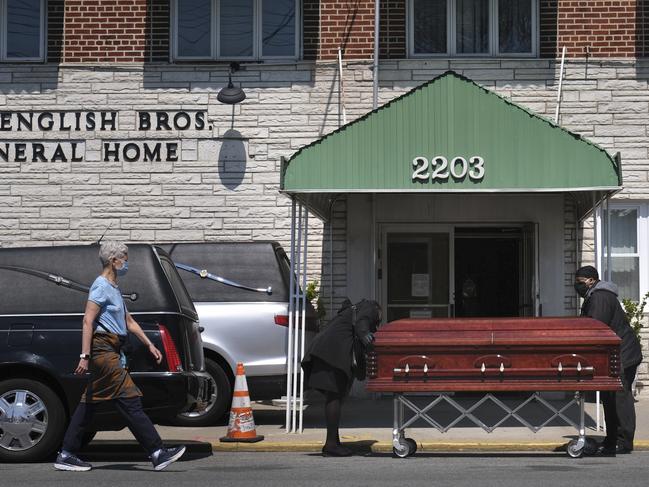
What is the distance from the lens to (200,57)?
16.2m

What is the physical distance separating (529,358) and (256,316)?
3.61m

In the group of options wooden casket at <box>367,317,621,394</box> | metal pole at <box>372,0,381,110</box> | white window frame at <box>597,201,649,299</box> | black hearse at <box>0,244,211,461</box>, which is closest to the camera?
black hearse at <box>0,244,211,461</box>

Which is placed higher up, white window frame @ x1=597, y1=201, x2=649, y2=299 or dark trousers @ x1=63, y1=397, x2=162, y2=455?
white window frame @ x1=597, y1=201, x2=649, y2=299

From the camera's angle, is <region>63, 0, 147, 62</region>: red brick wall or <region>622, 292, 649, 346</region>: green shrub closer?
<region>622, 292, 649, 346</region>: green shrub

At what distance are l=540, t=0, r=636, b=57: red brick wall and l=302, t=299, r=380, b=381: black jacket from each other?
262 inches

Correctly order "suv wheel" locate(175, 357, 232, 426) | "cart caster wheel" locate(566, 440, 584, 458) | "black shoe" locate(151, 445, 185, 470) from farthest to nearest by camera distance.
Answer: "suv wheel" locate(175, 357, 232, 426) → "cart caster wheel" locate(566, 440, 584, 458) → "black shoe" locate(151, 445, 185, 470)

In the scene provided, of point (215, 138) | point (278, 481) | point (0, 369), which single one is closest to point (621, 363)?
point (278, 481)

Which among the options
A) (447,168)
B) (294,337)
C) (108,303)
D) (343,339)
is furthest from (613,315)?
(108,303)

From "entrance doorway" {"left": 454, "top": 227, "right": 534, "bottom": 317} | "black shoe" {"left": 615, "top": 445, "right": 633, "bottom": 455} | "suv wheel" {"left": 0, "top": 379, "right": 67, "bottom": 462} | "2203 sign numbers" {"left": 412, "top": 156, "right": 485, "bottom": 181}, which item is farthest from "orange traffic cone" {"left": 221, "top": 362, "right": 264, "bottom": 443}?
"entrance doorway" {"left": 454, "top": 227, "right": 534, "bottom": 317}

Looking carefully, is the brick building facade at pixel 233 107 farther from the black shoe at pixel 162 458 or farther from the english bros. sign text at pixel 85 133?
the black shoe at pixel 162 458

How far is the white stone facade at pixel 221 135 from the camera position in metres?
15.8

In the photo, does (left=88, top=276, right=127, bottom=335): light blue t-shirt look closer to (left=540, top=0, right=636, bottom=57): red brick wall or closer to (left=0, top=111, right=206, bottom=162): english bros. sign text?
(left=0, top=111, right=206, bottom=162): english bros. sign text

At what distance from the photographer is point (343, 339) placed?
10.6 metres

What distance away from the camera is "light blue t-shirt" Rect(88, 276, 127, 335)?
9.42 meters
